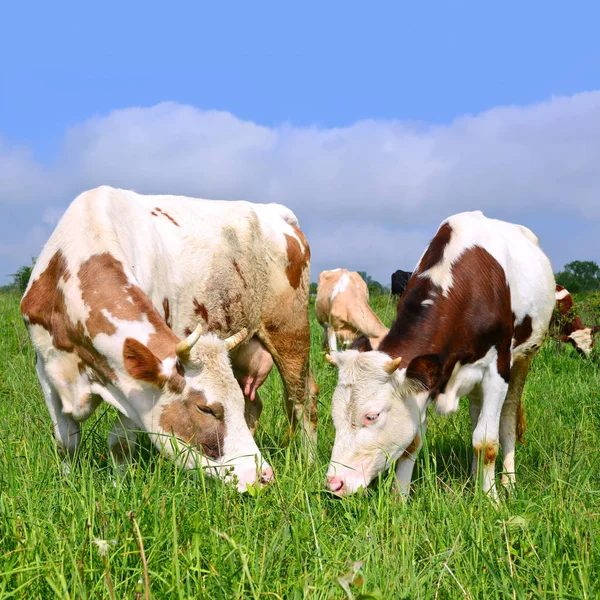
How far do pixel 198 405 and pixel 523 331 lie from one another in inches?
116

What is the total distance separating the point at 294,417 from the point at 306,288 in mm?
1258

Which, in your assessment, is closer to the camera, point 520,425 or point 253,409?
point 520,425

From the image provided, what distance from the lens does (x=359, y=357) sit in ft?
15.0

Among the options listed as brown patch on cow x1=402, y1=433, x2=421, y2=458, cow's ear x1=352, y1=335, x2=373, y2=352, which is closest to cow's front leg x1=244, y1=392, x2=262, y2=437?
cow's ear x1=352, y1=335, x2=373, y2=352

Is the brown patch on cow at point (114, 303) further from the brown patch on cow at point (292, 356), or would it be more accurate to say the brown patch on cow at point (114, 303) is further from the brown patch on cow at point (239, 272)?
the brown patch on cow at point (292, 356)

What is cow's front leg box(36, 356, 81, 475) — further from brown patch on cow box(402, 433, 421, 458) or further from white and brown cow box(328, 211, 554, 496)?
brown patch on cow box(402, 433, 421, 458)

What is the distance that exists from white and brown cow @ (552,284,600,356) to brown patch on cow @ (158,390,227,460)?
759cm

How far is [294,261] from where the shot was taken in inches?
274

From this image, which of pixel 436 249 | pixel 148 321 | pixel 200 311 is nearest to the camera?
pixel 148 321

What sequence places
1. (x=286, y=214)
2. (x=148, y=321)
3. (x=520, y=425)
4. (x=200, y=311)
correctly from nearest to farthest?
(x=148, y=321) → (x=200, y=311) → (x=520, y=425) → (x=286, y=214)

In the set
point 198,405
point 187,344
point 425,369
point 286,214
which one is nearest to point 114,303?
point 187,344

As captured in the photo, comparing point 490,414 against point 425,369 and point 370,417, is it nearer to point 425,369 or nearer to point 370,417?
point 425,369

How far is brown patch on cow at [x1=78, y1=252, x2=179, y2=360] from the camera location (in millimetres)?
4320

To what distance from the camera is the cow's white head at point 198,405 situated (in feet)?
13.7
